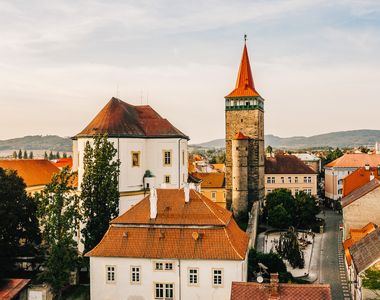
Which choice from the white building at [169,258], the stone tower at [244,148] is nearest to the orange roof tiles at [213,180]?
the stone tower at [244,148]

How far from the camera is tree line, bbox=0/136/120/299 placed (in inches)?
1324

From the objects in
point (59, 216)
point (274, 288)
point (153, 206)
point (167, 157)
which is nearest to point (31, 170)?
point (167, 157)

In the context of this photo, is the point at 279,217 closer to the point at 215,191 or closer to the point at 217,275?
the point at 215,191

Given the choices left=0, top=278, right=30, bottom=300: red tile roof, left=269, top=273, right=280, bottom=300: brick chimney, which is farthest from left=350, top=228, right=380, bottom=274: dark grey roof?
left=0, top=278, right=30, bottom=300: red tile roof

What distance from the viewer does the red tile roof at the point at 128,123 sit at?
45.8 m

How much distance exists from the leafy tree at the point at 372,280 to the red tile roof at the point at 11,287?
70.0 ft

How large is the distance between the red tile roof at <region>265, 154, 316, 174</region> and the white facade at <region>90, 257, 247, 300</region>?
44648mm

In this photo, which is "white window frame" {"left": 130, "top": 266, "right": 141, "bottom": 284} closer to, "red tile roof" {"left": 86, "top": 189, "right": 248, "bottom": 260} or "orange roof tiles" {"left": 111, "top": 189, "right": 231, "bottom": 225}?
"red tile roof" {"left": 86, "top": 189, "right": 248, "bottom": 260}

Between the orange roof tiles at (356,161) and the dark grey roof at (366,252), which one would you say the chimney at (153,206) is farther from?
the orange roof tiles at (356,161)

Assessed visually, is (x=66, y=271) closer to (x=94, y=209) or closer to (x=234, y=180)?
(x=94, y=209)

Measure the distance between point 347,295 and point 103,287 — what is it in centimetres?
1705

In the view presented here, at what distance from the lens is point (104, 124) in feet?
150

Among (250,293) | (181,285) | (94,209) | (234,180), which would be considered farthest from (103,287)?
(234,180)

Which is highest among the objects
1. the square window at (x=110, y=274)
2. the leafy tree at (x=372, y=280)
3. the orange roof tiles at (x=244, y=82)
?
the orange roof tiles at (x=244, y=82)
